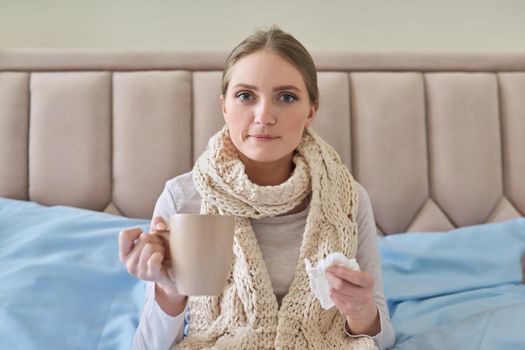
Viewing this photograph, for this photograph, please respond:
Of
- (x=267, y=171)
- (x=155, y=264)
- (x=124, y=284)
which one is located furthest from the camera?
(x=124, y=284)

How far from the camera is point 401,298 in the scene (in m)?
1.24

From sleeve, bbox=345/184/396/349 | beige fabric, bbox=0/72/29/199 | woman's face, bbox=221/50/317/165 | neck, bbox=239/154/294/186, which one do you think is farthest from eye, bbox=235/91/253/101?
beige fabric, bbox=0/72/29/199

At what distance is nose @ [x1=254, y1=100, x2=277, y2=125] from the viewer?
96 centimetres

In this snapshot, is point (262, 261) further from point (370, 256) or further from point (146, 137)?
point (146, 137)

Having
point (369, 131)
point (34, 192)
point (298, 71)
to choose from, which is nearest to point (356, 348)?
point (298, 71)

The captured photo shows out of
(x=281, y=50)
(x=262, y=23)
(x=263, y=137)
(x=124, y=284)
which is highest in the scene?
(x=262, y=23)

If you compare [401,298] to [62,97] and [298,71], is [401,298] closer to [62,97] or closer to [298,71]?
[298,71]

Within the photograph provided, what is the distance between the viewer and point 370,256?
105cm

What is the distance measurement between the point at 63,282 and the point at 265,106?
1.95ft

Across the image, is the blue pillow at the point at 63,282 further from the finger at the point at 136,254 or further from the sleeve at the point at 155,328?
the finger at the point at 136,254

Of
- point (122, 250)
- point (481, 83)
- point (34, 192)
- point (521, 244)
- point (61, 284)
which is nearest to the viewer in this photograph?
point (122, 250)

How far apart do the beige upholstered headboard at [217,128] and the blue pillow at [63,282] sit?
0.15m

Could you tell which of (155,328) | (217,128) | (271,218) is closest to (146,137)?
(217,128)

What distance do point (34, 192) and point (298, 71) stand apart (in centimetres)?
89
